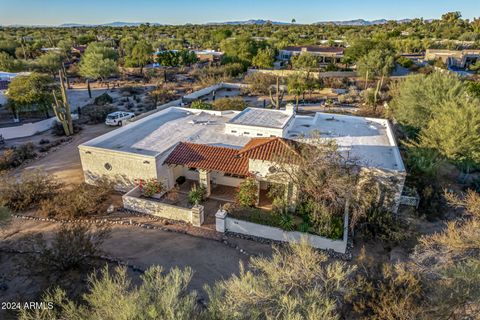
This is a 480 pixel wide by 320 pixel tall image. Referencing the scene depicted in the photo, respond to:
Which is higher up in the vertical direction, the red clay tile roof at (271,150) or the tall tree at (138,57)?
the tall tree at (138,57)

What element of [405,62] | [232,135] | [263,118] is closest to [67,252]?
[232,135]

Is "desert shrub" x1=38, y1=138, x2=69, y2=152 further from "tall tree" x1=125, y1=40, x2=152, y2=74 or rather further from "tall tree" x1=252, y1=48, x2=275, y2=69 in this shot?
"tall tree" x1=252, y1=48, x2=275, y2=69

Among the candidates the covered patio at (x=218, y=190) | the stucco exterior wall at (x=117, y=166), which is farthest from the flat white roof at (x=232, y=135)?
the covered patio at (x=218, y=190)

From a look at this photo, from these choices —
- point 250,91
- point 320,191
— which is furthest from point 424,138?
point 250,91

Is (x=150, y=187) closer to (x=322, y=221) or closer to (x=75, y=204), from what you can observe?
(x=75, y=204)

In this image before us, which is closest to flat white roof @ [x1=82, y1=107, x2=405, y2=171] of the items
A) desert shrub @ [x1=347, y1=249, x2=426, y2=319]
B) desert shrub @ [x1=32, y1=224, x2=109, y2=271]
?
desert shrub @ [x1=32, y1=224, x2=109, y2=271]

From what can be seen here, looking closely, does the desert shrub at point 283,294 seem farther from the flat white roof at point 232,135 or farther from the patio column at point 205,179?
the flat white roof at point 232,135

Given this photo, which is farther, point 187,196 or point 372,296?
point 187,196

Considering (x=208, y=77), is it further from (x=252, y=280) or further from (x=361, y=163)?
(x=252, y=280)
